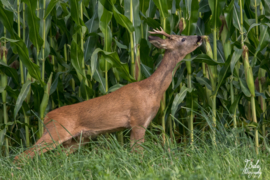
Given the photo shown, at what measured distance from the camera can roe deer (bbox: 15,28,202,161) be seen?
191 inches

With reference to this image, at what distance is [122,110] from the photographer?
4930mm

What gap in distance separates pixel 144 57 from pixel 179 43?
0.73m

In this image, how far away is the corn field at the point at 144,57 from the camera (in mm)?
5109

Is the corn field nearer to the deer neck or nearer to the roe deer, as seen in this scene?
the deer neck

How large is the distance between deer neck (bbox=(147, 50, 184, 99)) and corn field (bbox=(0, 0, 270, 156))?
0.41 ft

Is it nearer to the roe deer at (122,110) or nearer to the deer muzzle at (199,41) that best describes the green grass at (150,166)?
the roe deer at (122,110)

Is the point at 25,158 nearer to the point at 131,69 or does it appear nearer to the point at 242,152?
the point at 131,69

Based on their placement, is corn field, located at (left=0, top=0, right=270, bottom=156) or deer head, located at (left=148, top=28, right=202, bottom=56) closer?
deer head, located at (left=148, top=28, right=202, bottom=56)

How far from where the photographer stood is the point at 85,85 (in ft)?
17.8

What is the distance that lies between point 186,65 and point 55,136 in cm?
217
